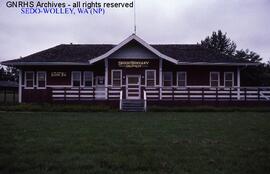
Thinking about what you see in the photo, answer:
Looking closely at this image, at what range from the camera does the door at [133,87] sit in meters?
28.2

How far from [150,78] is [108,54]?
4086 millimetres

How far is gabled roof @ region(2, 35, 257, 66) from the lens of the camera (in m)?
26.8

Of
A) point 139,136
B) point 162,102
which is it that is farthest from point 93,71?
point 139,136

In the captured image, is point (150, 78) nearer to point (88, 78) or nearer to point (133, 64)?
point (133, 64)

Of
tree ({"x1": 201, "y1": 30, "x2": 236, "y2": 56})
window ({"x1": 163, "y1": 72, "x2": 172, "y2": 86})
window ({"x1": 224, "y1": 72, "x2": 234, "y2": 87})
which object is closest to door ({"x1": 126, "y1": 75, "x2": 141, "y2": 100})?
window ({"x1": 163, "y1": 72, "x2": 172, "y2": 86})

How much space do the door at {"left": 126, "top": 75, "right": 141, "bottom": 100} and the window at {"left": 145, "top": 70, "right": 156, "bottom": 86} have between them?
0.64m

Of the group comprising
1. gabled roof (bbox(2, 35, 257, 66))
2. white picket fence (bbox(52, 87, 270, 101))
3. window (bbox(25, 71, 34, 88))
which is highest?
gabled roof (bbox(2, 35, 257, 66))

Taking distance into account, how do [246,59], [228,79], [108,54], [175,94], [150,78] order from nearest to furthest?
1. [175,94]
2. [108,54]
3. [150,78]
4. [228,79]
5. [246,59]

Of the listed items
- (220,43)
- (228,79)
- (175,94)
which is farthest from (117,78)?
(220,43)

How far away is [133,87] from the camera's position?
93.1ft

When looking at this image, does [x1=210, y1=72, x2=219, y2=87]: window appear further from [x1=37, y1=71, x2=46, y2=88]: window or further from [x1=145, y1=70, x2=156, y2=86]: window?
[x1=37, y1=71, x2=46, y2=88]: window

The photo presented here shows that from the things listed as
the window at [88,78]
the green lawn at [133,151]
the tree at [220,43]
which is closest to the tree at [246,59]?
the tree at [220,43]

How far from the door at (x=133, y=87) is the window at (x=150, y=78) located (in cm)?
64

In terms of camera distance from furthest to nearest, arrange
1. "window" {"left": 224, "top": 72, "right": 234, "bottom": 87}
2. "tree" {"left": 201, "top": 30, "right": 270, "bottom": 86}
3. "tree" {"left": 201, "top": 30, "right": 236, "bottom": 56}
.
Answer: "tree" {"left": 201, "top": 30, "right": 236, "bottom": 56}, "tree" {"left": 201, "top": 30, "right": 270, "bottom": 86}, "window" {"left": 224, "top": 72, "right": 234, "bottom": 87}
